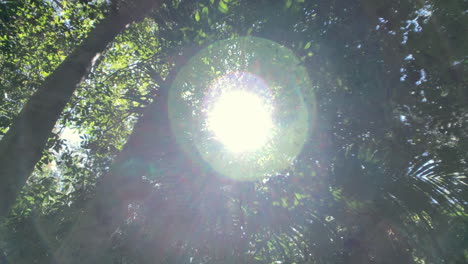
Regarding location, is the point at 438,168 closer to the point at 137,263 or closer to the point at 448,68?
the point at 448,68

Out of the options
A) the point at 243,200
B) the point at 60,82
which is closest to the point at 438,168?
the point at 243,200

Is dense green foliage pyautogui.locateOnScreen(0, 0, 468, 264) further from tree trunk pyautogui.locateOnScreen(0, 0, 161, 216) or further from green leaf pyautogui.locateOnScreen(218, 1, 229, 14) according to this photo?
tree trunk pyautogui.locateOnScreen(0, 0, 161, 216)

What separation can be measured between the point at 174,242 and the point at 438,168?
398 cm

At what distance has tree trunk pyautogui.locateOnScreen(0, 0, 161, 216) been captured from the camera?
236 cm

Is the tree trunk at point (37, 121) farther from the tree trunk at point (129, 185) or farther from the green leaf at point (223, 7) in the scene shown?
the green leaf at point (223, 7)

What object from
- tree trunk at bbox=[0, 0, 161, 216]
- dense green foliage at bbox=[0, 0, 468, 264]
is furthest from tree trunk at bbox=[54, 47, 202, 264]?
tree trunk at bbox=[0, 0, 161, 216]

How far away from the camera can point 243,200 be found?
3.71 meters

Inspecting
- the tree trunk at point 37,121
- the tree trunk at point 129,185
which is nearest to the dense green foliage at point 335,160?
the tree trunk at point 129,185

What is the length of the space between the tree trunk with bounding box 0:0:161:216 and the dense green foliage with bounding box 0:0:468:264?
4.99 feet

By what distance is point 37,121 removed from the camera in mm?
2662

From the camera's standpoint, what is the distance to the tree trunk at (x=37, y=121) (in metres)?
2.36

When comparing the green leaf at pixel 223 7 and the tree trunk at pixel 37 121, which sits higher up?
the green leaf at pixel 223 7

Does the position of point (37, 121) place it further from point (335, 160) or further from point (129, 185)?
point (335, 160)

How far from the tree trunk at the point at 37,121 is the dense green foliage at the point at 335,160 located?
152 cm
